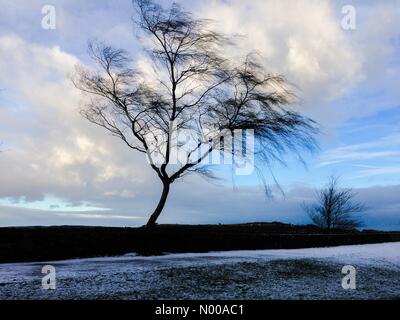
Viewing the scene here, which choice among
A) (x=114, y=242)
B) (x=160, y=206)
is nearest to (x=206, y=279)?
(x=114, y=242)

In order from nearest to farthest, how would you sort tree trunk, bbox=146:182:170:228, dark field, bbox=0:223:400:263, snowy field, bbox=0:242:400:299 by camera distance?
snowy field, bbox=0:242:400:299 → dark field, bbox=0:223:400:263 → tree trunk, bbox=146:182:170:228

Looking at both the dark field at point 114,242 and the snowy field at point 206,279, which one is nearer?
the snowy field at point 206,279

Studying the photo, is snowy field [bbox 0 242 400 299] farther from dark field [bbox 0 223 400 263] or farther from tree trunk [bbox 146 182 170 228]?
tree trunk [bbox 146 182 170 228]

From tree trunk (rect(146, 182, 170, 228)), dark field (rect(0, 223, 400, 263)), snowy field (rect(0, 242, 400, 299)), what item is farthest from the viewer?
tree trunk (rect(146, 182, 170, 228))

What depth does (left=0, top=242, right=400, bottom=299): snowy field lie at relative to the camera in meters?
13.4

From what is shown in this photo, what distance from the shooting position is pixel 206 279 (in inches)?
590

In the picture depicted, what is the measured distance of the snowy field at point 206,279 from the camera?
13.4 metres

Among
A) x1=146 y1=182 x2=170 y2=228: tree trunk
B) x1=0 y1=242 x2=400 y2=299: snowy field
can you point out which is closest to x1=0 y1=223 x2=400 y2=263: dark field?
x1=146 y1=182 x2=170 y2=228: tree trunk

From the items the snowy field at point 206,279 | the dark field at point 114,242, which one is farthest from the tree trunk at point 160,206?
the snowy field at point 206,279

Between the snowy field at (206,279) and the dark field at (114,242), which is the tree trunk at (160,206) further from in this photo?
the snowy field at (206,279)

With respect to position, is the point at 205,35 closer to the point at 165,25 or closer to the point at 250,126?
the point at 165,25
